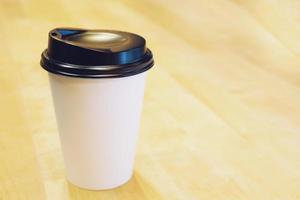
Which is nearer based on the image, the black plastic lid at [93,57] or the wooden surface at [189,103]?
the black plastic lid at [93,57]

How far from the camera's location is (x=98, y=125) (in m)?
0.53

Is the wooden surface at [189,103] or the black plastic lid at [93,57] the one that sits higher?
the black plastic lid at [93,57]

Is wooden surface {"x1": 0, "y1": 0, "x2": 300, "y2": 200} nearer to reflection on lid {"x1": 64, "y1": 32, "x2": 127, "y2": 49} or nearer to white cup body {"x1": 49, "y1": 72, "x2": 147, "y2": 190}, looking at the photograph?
white cup body {"x1": 49, "y1": 72, "x2": 147, "y2": 190}

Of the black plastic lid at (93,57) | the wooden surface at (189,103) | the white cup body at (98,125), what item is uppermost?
the black plastic lid at (93,57)

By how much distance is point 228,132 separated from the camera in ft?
2.51

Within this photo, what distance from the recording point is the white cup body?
0.50m

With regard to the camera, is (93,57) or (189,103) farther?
(189,103)

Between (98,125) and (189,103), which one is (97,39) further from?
(189,103)

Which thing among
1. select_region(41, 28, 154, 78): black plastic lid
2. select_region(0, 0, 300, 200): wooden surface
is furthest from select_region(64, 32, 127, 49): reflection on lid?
select_region(0, 0, 300, 200): wooden surface

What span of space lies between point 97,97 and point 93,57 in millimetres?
58

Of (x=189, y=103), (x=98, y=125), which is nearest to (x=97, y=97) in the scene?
(x=98, y=125)

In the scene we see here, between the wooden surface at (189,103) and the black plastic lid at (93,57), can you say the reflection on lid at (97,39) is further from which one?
the wooden surface at (189,103)

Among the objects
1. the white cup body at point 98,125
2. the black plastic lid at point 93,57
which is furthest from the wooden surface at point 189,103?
the black plastic lid at point 93,57

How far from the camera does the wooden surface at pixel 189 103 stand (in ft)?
1.98
